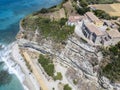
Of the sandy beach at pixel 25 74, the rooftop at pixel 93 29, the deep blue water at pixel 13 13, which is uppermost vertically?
the rooftop at pixel 93 29

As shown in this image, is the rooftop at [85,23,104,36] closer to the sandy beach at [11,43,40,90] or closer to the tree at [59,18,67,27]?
the tree at [59,18,67,27]

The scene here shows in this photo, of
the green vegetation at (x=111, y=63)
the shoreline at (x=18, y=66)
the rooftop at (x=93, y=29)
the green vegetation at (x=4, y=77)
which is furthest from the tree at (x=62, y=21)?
the green vegetation at (x=4, y=77)

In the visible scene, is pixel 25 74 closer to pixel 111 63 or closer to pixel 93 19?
pixel 111 63

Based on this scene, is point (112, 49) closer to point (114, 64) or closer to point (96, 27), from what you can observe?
point (114, 64)

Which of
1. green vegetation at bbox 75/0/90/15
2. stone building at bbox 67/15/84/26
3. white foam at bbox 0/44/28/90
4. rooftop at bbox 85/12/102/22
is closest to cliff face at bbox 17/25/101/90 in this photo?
stone building at bbox 67/15/84/26

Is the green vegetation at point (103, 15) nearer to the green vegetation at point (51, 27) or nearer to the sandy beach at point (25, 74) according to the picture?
the green vegetation at point (51, 27)

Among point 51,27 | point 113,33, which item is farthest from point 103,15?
point 51,27
